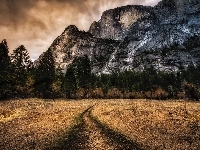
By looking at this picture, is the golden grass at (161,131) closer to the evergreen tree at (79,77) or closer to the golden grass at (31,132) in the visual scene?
the golden grass at (31,132)

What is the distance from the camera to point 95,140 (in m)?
22.5

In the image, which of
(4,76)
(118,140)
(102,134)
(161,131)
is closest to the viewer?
(118,140)

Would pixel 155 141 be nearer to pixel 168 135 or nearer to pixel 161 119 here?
Result: pixel 168 135

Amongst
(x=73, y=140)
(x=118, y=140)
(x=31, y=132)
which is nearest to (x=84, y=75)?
(x=31, y=132)

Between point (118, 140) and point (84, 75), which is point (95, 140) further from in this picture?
point (84, 75)

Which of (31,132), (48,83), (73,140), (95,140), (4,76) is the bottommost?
(95,140)

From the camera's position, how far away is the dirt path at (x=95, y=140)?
66.1 ft

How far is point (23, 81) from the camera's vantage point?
79.2 meters

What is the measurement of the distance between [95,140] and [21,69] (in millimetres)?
64462

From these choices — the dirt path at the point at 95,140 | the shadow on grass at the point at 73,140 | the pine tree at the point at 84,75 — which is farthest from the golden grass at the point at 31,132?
the pine tree at the point at 84,75

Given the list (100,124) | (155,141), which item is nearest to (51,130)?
(100,124)

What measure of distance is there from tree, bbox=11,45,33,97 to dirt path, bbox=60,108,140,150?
51933 millimetres

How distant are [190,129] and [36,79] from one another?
60454 mm

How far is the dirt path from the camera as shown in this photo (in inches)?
794
